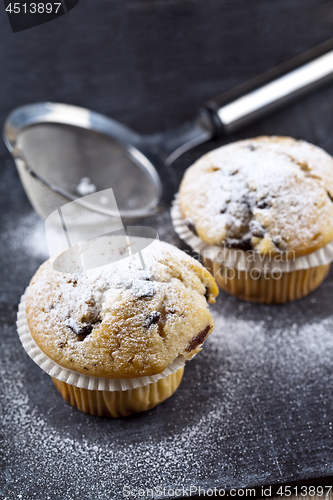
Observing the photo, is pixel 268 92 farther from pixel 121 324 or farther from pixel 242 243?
pixel 121 324

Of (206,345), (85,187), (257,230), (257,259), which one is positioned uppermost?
(257,230)

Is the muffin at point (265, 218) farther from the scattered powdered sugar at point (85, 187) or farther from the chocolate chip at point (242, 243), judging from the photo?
the scattered powdered sugar at point (85, 187)

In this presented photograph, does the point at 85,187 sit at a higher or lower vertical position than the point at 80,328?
lower

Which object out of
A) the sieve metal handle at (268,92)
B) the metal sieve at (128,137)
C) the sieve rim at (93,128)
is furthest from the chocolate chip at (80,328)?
the sieve metal handle at (268,92)

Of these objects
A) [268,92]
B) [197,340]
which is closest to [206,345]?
[197,340]

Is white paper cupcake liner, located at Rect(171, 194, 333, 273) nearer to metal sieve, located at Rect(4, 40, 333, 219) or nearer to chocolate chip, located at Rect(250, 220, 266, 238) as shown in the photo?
chocolate chip, located at Rect(250, 220, 266, 238)
